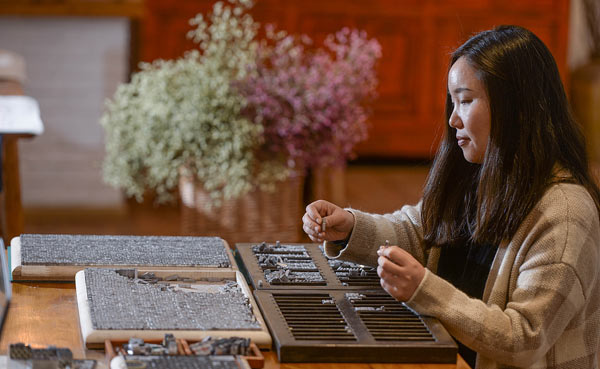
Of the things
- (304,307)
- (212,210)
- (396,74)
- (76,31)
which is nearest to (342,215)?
(304,307)

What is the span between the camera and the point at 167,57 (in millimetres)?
5102

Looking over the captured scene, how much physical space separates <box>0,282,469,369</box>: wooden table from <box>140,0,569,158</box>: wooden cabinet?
3.81m

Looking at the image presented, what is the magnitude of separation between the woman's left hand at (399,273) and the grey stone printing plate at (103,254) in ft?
1.03

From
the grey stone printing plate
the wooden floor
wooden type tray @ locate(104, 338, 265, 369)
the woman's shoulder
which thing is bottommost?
the wooden floor

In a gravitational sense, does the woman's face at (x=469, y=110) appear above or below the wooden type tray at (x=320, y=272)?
above

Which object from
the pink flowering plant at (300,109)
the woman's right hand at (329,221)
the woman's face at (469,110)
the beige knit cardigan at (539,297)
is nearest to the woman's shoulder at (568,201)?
the beige knit cardigan at (539,297)

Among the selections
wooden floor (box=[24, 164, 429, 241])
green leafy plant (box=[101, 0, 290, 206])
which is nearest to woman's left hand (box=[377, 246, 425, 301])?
green leafy plant (box=[101, 0, 290, 206])

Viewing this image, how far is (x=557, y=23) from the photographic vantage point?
5.44 meters

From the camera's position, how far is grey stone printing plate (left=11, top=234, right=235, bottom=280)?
145 centimetres

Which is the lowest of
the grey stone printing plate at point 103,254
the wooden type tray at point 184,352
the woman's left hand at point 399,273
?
the grey stone printing plate at point 103,254

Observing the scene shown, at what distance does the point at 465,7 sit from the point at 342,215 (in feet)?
13.1

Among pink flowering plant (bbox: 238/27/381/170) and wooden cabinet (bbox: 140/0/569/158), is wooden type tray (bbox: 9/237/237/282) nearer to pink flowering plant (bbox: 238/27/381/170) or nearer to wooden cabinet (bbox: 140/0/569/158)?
pink flowering plant (bbox: 238/27/381/170)

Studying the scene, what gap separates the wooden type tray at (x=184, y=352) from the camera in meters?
1.11

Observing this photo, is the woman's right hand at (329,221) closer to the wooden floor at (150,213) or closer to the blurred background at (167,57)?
the blurred background at (167,57)
